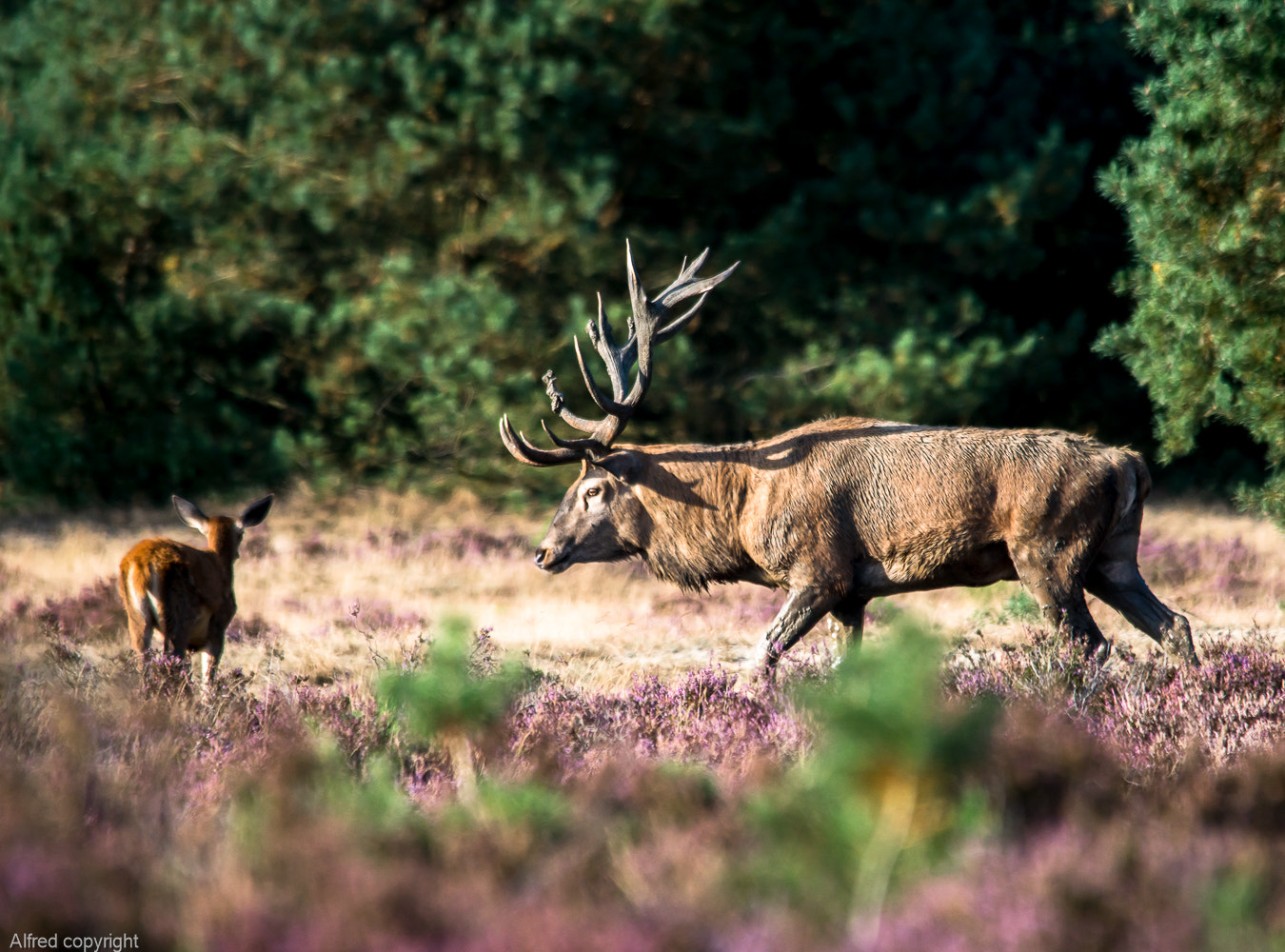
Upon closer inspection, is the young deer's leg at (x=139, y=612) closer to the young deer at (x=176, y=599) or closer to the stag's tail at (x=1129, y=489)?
the young deer at (x=176, y=599)

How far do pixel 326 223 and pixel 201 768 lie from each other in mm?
10731

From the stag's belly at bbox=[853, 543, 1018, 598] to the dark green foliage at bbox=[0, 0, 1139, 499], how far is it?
272 inches

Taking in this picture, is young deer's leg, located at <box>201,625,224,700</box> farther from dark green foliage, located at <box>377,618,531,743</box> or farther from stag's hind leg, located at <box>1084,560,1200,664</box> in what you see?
stag's hind leg, located at <box>1084,560,1200,664</box>

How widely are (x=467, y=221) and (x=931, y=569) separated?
29.9 ft

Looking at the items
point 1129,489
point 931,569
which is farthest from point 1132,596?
point 931,569

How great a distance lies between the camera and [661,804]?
3.88 m

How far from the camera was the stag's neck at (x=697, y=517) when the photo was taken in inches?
316

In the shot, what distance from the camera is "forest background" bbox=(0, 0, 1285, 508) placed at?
567 inches

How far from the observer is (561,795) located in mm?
4090

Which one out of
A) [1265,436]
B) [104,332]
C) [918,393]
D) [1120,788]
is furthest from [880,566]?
[104,332]

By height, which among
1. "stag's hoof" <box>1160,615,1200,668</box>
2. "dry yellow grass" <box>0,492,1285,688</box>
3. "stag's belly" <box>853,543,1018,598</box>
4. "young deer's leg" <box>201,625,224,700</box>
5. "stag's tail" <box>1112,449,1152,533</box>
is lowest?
"dry yellow grass" <box>0,492,1285,688</box>

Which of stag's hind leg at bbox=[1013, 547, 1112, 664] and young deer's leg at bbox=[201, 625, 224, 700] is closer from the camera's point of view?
stag's hind leg at bbox=[1013, 547, 1112, 664]

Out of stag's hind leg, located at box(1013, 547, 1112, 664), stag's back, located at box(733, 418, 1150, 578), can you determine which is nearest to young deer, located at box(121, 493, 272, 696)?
stag's back, located at box(733, 418, 1150, 578)

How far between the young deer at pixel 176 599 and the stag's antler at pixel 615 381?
6.33 feet
